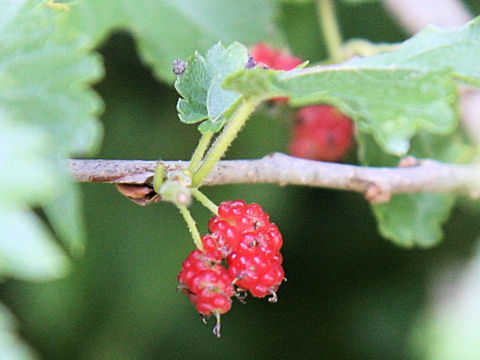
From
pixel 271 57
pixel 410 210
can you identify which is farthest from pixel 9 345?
pixel 271 57

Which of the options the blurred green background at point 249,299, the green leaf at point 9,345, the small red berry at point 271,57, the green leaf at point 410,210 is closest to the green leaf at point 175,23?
the small red berry at point 271,57

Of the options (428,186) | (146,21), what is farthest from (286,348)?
(146,21)

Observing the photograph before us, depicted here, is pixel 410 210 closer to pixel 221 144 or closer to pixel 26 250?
pixel 221 144

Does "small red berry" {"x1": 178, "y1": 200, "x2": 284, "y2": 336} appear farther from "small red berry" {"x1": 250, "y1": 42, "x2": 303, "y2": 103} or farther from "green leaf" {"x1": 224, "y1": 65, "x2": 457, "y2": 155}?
"small red berry" {"x1": 250, "y1": 42, "x2": 303, "y2": 103}

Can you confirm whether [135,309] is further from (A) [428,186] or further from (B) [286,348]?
(A) [428,186]

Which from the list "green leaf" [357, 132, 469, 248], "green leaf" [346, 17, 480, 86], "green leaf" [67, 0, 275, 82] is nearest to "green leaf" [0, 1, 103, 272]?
"green leaf" [346, 17, 480, 86]

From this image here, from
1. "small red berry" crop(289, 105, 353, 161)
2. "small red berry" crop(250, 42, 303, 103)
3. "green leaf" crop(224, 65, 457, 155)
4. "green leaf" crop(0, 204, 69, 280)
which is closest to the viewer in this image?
"green leaf" crop(0, 204, 69, 280)
